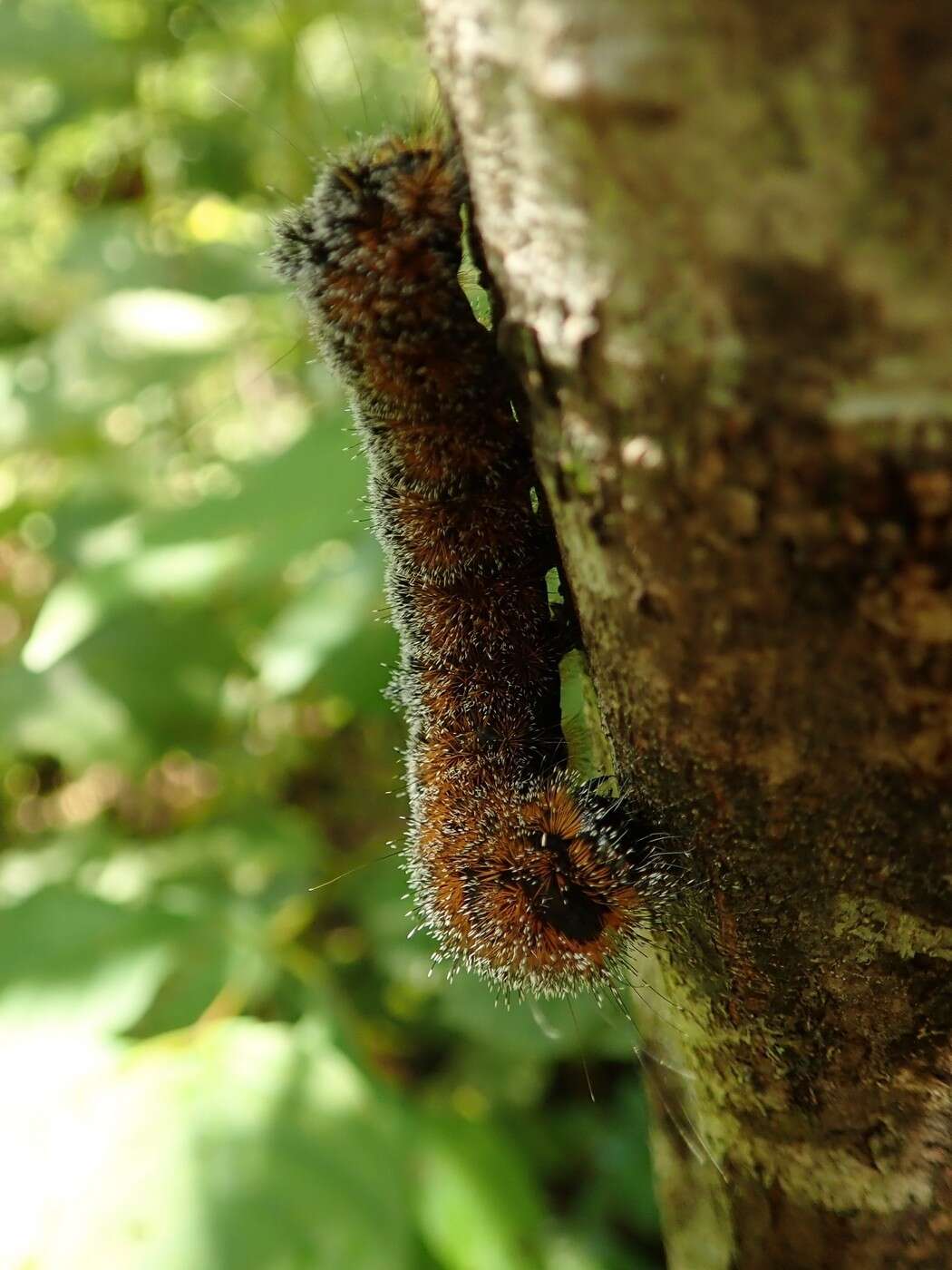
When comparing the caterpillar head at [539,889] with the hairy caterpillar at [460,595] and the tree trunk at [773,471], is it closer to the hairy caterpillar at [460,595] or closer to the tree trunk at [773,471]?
the hairy caterpillar at [460,595]

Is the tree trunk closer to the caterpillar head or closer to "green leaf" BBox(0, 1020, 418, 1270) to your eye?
the caterpillar head

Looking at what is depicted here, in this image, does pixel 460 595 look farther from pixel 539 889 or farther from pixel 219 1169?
pixel 219 1169

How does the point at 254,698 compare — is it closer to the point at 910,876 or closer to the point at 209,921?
the point at 209,921


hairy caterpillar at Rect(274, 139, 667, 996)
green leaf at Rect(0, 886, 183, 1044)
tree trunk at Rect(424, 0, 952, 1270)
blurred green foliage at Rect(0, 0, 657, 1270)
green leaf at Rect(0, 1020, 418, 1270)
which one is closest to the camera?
tree trunk at Rect(424, 0, 952, 1270)

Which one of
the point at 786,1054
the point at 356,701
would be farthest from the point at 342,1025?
the point at 786,1054

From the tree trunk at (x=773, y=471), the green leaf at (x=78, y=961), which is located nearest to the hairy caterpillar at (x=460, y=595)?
the tree trunk at (x=773, y=471)

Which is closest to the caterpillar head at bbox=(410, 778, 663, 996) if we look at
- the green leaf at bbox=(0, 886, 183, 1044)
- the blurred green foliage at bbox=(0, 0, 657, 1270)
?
the blurred green foliage at bbox=(0, 0, 657, 1270)

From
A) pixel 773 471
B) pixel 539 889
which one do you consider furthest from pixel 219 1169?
pixel 773 471
